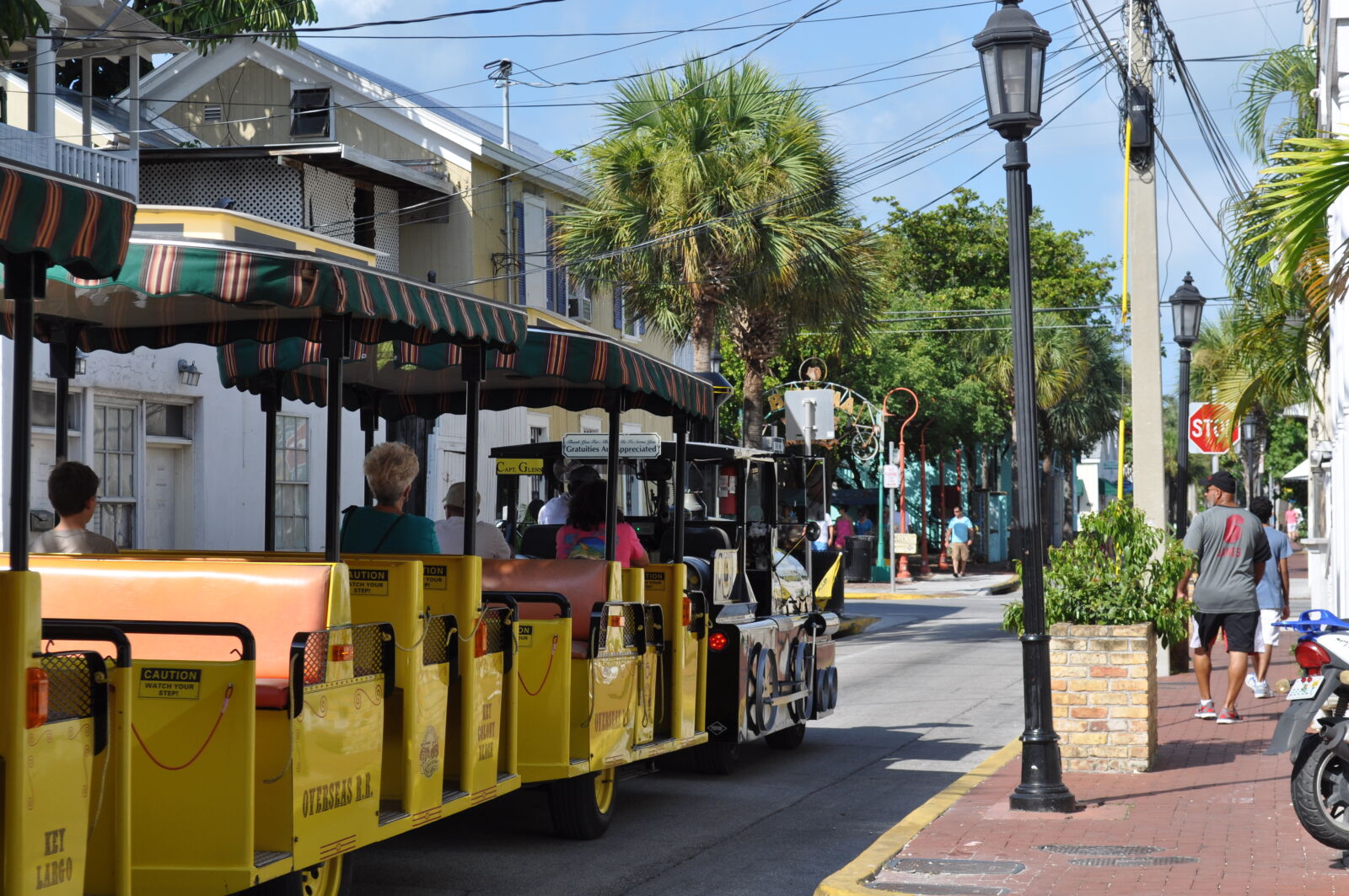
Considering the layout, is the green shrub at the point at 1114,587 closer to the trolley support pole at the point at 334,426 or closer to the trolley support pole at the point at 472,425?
the trolley support pole at the point at 472,425

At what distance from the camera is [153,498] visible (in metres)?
16.9

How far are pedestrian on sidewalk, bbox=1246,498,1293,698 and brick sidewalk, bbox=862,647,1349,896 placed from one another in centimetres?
298

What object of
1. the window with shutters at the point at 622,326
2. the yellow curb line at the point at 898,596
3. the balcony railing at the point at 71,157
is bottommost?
the yellow curb line at the point at 898,596

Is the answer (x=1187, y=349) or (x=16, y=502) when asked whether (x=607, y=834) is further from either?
(x=1187, y=349)

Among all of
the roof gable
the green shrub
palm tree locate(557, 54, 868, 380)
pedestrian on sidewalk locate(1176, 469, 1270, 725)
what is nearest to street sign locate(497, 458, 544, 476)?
the green shrub

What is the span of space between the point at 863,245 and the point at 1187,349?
15.4 ft

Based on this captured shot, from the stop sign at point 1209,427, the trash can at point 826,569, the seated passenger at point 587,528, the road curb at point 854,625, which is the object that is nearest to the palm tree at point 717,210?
the trash can at point 826,569

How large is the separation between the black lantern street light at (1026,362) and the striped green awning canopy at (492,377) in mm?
1931

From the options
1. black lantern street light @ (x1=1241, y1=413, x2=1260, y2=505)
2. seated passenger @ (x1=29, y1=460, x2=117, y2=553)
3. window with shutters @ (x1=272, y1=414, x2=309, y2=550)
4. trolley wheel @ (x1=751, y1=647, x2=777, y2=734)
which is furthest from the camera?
black lantern street light @ (x1=1241, y1=413, x2=1260, y2=505)

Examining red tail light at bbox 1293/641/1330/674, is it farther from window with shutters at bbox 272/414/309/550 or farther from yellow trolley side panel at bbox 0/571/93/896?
window with shutters at bbox 272/414/309/550

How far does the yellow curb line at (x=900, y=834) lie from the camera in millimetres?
6945

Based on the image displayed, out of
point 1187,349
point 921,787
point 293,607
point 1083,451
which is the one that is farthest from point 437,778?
point 1083,451

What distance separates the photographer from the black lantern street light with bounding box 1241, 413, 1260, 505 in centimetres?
3709

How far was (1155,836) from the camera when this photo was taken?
7.92 meters
